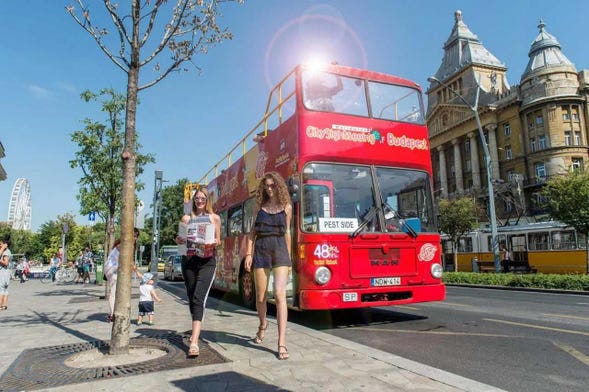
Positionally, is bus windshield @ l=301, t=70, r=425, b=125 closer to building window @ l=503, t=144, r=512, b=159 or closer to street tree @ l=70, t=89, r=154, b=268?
street tree @ l=70, t=89, r=154, b=268

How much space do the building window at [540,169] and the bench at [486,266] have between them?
79.7 ft

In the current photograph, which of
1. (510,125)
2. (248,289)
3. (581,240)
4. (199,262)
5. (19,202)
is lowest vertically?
(248,289)

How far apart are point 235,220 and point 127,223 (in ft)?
18.9

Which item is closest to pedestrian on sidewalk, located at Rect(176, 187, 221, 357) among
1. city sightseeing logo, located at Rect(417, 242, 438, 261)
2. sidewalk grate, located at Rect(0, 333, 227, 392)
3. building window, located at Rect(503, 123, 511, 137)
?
sidewalk grate, located at Rect(0, 333, 227, 392)

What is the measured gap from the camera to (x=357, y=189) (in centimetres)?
711

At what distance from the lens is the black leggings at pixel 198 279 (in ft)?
16.0

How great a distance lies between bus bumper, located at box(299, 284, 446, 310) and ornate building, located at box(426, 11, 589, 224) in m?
33.6

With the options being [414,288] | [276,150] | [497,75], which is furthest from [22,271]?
[497,75]

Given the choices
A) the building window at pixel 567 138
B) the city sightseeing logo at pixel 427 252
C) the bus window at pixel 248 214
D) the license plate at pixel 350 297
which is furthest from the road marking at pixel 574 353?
the building window at pixel 567 138

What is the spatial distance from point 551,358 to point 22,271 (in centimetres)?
3114

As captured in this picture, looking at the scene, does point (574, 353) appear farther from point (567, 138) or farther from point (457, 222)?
point (567, 138)

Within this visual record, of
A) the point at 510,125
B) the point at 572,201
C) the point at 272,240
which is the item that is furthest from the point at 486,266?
the point at 510,125

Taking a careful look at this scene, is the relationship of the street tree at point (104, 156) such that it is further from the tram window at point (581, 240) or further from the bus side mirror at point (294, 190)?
the tram window at point (581, 240)

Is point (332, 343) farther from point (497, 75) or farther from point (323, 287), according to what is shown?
point (497, 75)
